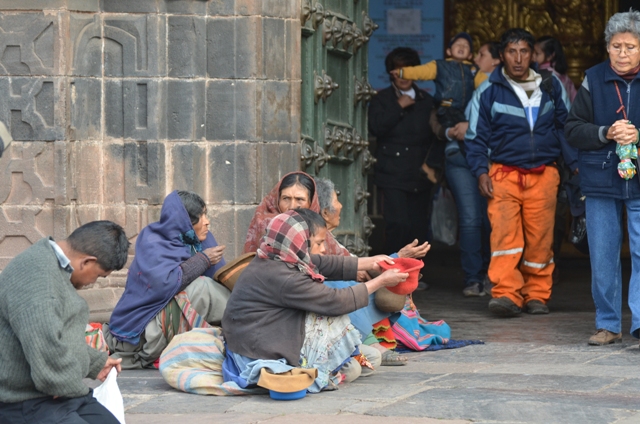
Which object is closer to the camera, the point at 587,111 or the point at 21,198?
the point at 587,111

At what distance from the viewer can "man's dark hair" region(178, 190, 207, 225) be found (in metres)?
6.32

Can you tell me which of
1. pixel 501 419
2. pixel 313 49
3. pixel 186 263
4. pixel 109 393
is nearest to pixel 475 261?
pixel 313 49

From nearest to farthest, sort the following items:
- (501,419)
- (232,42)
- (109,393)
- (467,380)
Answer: (109,393)
(501,419)
(467,380)
(232,42)

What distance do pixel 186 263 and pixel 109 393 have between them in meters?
2.00

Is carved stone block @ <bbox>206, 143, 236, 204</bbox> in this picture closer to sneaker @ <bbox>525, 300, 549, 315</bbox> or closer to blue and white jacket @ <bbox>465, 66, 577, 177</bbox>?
blue and white jacket @ <bbox>465, 66, 577, 177</bbox>

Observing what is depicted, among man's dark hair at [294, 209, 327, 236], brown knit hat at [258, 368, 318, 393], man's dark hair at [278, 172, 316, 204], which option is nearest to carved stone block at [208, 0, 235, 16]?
man's dark hair at [278, 172, 316, 204]

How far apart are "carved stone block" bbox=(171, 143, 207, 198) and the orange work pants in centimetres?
210

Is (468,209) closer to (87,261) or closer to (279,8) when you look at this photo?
(279,8)

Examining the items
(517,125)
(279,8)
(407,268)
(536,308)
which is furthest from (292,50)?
(536,308)

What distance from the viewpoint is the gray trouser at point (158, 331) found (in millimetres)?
6102

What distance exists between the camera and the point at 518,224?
316 inches

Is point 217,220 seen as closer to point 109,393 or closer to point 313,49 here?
point 313,49

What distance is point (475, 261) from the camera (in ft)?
30.2

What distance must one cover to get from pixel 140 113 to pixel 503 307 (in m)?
2.76
